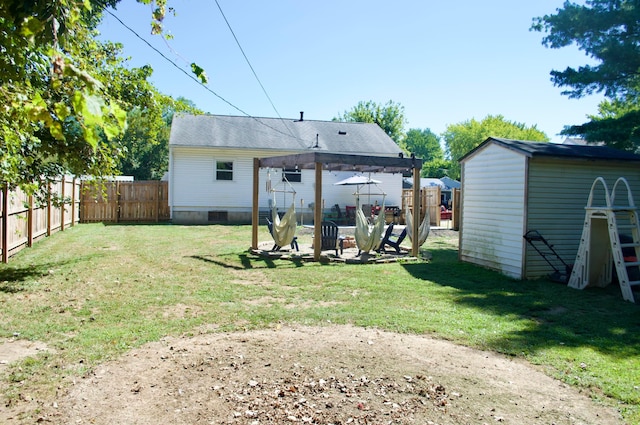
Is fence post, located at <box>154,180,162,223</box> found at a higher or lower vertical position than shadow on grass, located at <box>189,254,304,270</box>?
higher

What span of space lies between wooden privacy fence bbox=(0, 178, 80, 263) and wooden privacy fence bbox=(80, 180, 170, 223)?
8.05ft

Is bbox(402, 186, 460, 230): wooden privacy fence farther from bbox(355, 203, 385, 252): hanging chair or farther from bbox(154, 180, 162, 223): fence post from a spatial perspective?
bbox(154, 180, 162, 223): fence post

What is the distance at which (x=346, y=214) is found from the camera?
20.0 meters

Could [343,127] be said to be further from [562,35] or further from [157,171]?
[157,171]

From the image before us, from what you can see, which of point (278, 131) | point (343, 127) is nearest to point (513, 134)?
point (343, 127)

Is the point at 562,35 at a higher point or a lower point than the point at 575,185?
higher

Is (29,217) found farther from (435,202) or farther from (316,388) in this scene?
(435,202)

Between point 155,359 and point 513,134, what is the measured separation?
47.0 meters

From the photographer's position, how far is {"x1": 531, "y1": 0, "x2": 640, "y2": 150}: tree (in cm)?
1138

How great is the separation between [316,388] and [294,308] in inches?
98.2

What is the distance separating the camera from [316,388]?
11.7 ft

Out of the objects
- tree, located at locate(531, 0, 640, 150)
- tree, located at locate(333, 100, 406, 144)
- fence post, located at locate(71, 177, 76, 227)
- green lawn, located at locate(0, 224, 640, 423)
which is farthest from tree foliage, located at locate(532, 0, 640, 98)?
tree, located at locate(333, 100, 406, 144)

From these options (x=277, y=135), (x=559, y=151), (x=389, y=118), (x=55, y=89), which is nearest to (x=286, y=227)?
(x=559, y=151)

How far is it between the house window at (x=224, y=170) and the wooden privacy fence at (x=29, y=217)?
5448 mm
